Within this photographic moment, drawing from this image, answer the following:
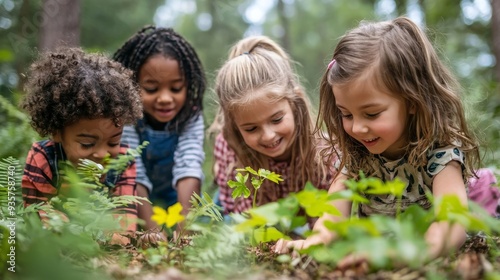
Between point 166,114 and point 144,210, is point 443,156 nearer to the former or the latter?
point 166,114

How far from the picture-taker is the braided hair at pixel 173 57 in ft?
12.8

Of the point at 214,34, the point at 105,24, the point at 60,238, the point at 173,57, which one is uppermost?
the point at 214,34

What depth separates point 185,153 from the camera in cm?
403

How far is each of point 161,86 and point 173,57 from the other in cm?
26

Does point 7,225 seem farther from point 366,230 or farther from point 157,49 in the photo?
point 157,49

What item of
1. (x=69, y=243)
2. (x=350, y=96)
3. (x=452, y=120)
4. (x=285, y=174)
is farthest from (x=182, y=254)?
(x=285, y=174)

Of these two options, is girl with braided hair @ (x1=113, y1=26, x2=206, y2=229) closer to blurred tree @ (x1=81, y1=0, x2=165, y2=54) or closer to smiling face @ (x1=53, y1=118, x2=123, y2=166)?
smiling face @ (x1=53, y1=118, x2=123, y2=166)

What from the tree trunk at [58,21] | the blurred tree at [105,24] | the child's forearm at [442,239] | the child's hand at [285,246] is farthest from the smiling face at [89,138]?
the blurred tree at [105,24]

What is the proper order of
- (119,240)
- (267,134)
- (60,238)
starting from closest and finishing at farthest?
(60,238)
(119,240)
(267,134)

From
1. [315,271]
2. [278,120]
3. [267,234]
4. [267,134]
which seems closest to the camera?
[315,271]

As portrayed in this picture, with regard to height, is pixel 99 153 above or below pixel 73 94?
below

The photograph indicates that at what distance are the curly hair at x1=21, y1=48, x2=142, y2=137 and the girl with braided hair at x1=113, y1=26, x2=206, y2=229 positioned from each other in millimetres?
837

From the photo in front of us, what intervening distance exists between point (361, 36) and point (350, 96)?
1.23 feet

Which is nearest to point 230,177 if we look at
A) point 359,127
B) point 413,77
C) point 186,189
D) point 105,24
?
point 186,189
